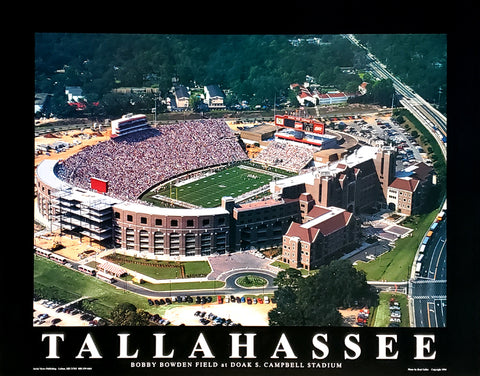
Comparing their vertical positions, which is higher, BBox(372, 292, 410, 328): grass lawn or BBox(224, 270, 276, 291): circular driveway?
BBox(224, 270, 276, 291): circular driveway

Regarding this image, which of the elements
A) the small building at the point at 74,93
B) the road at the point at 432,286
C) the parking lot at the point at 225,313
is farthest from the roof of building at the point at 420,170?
the small building at the point at 74,93

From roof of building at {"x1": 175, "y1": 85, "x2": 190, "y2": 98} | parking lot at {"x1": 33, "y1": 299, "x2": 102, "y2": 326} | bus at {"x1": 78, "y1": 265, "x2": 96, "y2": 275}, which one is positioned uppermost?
roof of building at {"x1": 175, "y1": 85, "x2": 190, "y2": 98}

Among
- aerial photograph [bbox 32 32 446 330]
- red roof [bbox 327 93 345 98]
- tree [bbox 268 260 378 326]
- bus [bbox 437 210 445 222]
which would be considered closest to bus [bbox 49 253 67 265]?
aerial photograph [bbox 32 32 446 330]

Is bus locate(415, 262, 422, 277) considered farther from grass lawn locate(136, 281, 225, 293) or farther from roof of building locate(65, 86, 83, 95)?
roof of building locate(65, 86, 83, 95)

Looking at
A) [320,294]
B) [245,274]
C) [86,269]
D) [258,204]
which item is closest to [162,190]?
[258,204]

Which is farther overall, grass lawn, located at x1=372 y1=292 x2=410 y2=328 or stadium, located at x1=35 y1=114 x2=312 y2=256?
stadium, located at x1=35 y1=114 x2=312 y2=256

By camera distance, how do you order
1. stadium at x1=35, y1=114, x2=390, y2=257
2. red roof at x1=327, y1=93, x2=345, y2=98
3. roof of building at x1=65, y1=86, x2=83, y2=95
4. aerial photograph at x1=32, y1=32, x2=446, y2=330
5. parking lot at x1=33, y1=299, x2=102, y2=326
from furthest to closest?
red roof at x1=327, y1=93, x2=345, y2=98 < roof of building at x1=65, y1=86, x2=83, y2=95 < stadium at x1=35, y1=114, x2=390, y2=257 < aerial photograph at x1=32, y1=32, x2=446, y2=330 < parking lot at x1=33, y1=299, x2=102, y2=326
